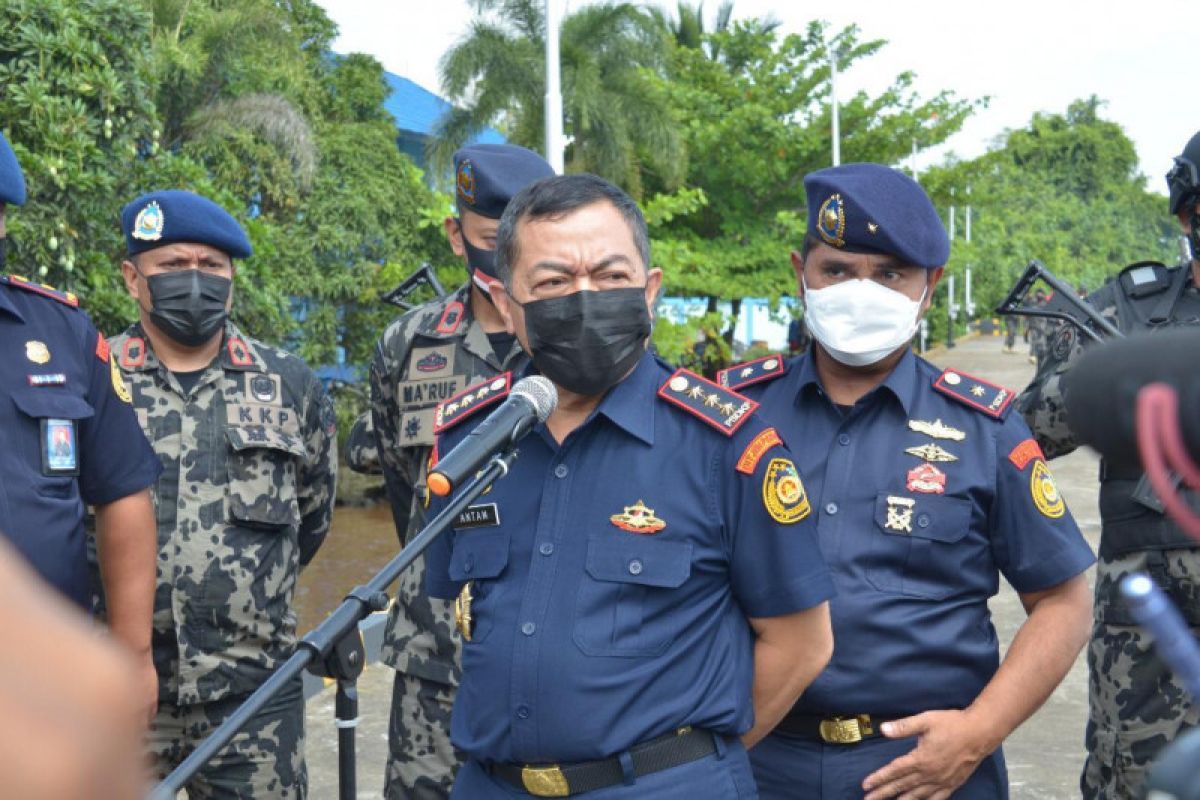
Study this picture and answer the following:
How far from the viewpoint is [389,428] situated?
389 cm

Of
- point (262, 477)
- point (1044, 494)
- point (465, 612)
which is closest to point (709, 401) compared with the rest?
point (465, 612)

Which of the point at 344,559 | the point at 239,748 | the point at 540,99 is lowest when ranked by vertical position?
the point at 344,559

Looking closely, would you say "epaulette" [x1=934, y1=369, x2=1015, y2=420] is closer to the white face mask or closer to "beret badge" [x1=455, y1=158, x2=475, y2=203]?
the white face mask

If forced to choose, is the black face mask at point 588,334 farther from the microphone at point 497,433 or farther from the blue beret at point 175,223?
the blue beret at point 175,223

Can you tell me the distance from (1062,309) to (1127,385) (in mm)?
2945

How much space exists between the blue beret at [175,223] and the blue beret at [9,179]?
38.9 inches

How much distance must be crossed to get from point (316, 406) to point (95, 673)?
147 inches

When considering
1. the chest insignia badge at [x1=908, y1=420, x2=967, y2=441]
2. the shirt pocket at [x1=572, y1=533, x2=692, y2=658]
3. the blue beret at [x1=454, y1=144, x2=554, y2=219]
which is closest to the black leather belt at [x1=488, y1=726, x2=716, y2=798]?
the shirt pocket at [x1=572, y1=533, x2=692, y2=658]

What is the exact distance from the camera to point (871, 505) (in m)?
2.79

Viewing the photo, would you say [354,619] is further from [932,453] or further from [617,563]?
[932,453]

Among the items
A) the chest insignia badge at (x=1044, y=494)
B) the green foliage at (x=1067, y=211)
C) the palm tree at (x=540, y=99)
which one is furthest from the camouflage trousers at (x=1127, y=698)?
the green foliage at (x=1067, y=211)

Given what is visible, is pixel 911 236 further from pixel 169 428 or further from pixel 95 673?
pixel 95 673

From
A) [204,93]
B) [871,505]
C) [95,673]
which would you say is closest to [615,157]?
[204,93]

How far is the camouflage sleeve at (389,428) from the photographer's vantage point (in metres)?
3.87
